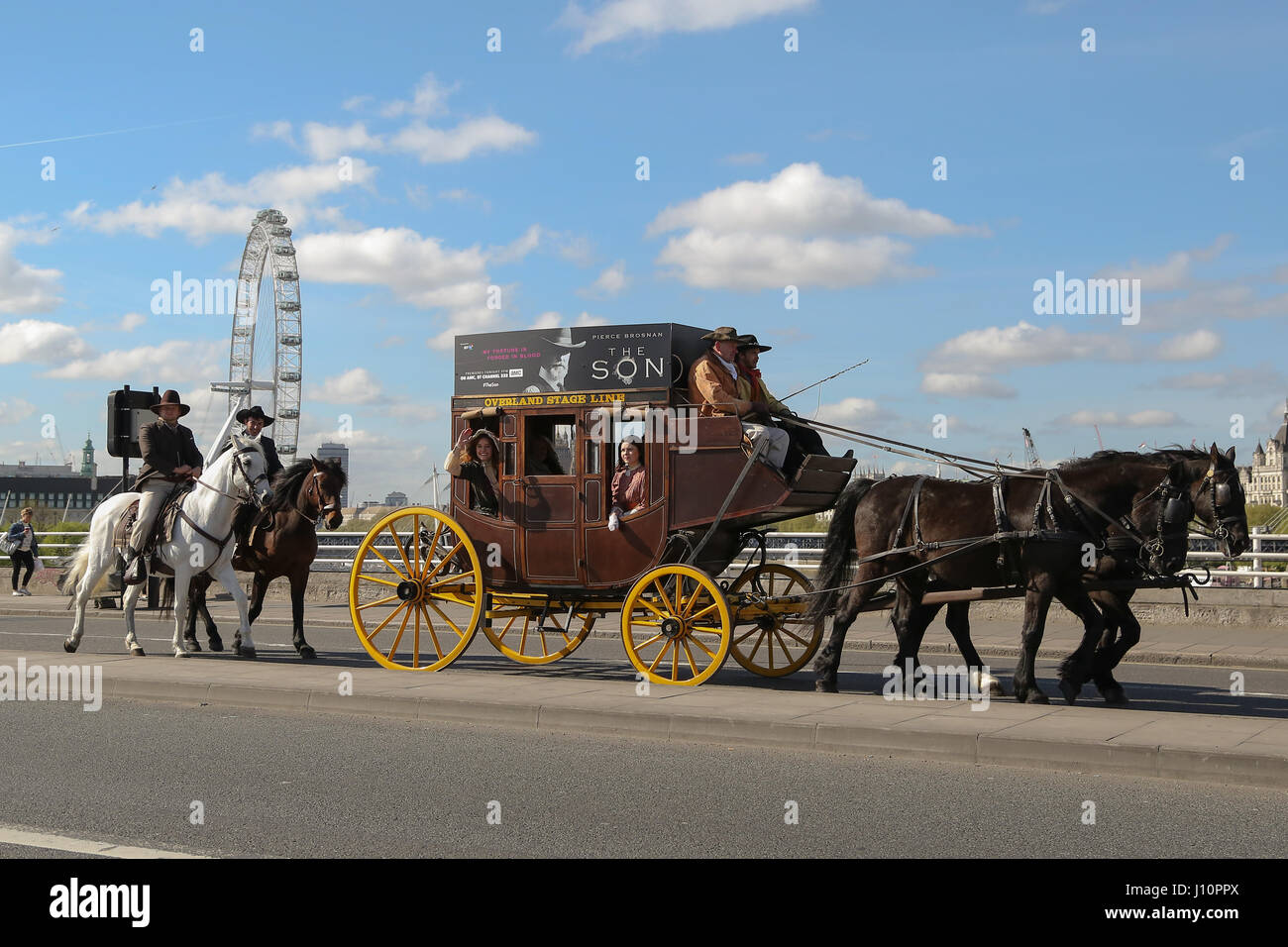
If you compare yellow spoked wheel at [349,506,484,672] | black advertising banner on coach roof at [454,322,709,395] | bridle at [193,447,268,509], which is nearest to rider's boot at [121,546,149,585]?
bridle at [193,447,268,509]

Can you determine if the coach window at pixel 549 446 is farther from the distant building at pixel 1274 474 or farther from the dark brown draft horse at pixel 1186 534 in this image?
the distant building at pixel 1274 474

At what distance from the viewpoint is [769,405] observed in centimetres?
1164

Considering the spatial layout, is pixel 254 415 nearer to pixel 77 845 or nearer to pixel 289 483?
pixel 289 483

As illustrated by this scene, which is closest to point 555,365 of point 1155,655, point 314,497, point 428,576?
point 428,576

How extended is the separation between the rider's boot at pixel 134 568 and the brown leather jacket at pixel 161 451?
0.90 m

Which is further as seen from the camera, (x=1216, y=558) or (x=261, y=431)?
(x=261, y=431)

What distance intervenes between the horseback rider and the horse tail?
6039 millimetres

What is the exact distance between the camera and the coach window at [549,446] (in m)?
12.5

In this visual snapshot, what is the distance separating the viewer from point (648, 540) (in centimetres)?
1170

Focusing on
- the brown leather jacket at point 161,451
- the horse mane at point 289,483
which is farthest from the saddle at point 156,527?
the horse mane at point 289,483

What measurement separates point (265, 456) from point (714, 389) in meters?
5.42
